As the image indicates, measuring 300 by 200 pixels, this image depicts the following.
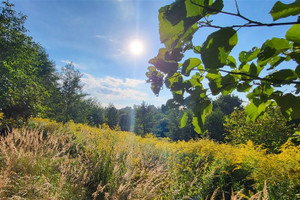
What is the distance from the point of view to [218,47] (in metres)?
0.38

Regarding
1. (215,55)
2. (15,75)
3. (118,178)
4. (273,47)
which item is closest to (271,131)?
(118,178)

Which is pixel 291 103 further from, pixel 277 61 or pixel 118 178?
pixel 118 178

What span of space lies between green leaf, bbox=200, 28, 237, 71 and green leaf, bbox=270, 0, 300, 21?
0.08 m

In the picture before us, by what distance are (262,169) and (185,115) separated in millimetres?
3366

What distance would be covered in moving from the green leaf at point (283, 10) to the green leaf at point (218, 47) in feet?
0.27

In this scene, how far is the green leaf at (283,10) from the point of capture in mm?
285

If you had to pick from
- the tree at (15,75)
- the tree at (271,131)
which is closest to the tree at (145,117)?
the tree at (15,75)

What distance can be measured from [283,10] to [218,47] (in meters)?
0.13

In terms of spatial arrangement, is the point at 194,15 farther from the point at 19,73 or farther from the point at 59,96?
the point at 59,96

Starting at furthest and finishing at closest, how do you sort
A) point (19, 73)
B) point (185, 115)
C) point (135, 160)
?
point (19, 73)
point (135, 160)
point (185, 115)

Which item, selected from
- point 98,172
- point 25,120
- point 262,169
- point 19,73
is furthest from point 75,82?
point 262,169

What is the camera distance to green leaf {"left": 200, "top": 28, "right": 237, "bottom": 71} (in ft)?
1.24

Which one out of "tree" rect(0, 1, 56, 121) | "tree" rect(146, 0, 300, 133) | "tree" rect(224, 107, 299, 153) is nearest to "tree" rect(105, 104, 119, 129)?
"tree" rect(0, 1, 56, 121)

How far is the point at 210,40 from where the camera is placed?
390 millimetres
